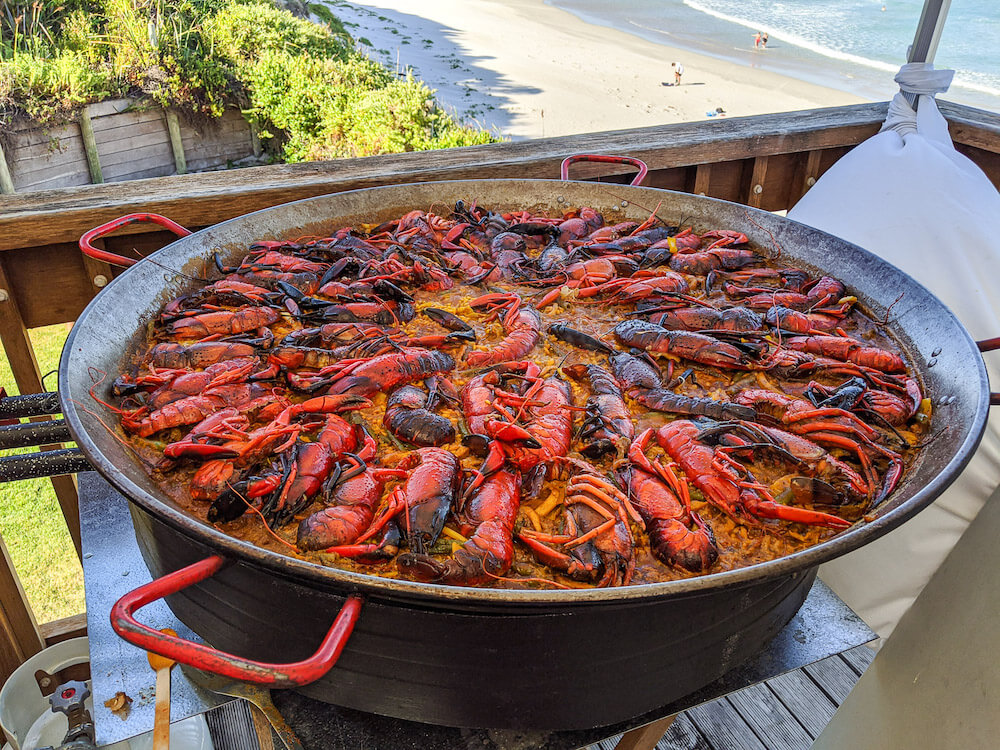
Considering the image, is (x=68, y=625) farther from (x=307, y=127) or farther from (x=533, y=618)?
(x=307, y=127)

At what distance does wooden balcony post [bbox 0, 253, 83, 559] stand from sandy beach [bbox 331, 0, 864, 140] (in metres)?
16.6

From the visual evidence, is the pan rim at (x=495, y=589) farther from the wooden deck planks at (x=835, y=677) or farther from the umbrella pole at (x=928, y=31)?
the umbrella pole at (x=928, y=31)

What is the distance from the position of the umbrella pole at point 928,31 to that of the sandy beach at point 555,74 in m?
15.0

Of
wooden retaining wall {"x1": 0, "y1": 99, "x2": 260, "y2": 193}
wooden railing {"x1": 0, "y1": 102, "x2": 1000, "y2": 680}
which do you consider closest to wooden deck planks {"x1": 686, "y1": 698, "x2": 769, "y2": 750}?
wooden railing {"x1": 0, "y1": 102, "x2": 1000, "y2": 680}

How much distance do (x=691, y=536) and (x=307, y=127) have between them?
535 inches

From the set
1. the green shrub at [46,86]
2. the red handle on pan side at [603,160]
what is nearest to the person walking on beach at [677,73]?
the green shrub at [46,86]

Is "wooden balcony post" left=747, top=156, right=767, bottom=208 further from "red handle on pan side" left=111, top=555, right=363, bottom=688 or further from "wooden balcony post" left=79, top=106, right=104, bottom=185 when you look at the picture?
"wooden balcony post" left=79, top=106, right=104, bottom=185

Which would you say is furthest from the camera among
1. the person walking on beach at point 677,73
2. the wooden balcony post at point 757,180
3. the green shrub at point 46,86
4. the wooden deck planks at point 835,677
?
the person walking on beach at point 677,73

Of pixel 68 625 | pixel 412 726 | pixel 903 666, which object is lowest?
pixel 68 625

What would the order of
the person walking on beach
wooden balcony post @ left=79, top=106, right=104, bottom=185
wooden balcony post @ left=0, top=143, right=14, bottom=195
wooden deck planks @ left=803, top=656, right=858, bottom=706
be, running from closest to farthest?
wooden deck planks @ left=803, top=656, right=858, bottom=706 → wooden balcony post @ left=0, top=143, right=14, bottom=195 → wooden balcony post @ left=79, top=106, right=104, bottom=185 → the person walking on beach

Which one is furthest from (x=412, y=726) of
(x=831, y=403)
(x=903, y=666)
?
(x=903, y=666)

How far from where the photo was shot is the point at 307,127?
1341 centimetres

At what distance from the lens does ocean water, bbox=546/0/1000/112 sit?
2264 cm

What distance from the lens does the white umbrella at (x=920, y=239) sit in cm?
286
